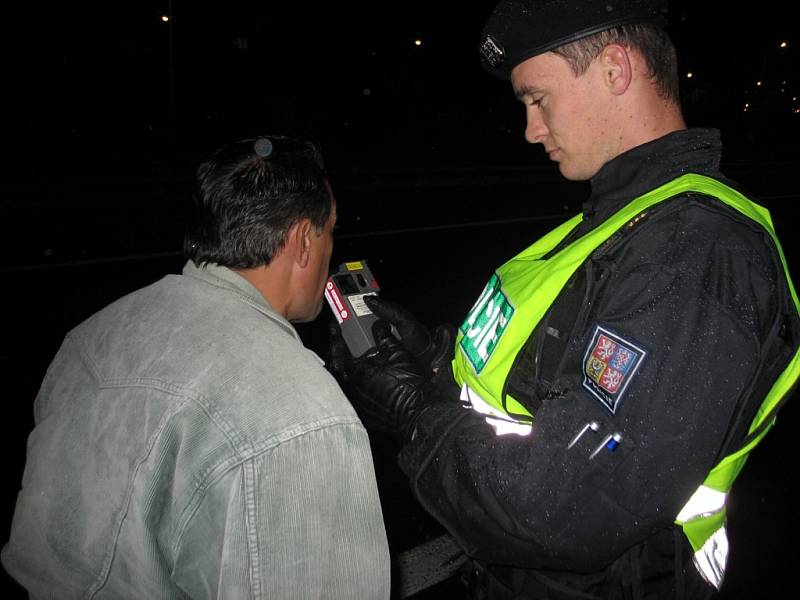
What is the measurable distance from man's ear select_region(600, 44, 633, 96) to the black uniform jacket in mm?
348

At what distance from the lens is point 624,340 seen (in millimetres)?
1217

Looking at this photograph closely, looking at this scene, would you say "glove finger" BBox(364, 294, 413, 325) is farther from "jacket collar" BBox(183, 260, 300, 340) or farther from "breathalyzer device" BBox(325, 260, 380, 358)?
"jacket collar" BBox(183, 260, 300, 340)

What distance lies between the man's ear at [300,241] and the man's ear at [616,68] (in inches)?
34.6

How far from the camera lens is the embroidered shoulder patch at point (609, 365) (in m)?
1.20

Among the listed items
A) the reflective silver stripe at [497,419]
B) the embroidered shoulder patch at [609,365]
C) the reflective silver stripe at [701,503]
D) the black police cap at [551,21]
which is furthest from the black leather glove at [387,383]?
the black police cap at [551,21]

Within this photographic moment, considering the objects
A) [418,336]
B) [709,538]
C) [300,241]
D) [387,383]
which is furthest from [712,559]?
[300,241]

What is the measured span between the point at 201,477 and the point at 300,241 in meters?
0.79

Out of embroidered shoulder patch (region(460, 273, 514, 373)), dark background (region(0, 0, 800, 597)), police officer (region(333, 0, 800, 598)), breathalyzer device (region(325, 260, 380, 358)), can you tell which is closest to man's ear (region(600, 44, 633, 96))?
police officer (region(333, 0, 800, 598))

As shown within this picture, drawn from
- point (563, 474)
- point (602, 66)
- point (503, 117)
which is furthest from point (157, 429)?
point (503, 117)

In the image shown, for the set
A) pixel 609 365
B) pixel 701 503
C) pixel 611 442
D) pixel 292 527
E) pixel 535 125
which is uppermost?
pixel 535 125

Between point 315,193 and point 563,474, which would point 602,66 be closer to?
point 315,193

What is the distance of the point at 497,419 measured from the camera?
1557 mm

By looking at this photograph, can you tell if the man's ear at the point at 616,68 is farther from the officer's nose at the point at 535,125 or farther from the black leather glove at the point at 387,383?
the black leather glove at the point at 387,383

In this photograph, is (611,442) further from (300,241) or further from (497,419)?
(300,241)
